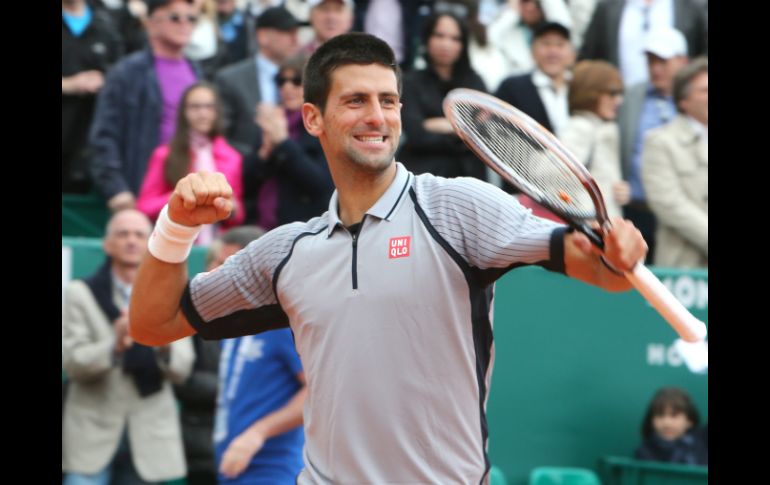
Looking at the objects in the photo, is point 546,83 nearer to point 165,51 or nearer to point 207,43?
point 165,51

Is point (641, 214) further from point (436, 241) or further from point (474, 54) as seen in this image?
point (436, 241)

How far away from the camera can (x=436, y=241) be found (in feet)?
14.7

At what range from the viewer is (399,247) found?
4.50m

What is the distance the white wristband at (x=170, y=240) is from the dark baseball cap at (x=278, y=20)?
522cm

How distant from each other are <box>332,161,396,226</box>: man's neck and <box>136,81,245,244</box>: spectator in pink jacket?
4370mm

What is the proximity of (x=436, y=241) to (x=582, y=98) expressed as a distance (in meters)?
4.90

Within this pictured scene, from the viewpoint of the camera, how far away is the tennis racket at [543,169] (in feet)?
13.4

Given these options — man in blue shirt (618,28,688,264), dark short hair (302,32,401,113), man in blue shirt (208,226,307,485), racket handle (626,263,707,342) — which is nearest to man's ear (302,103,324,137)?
dark short hair (302,32,401,113)

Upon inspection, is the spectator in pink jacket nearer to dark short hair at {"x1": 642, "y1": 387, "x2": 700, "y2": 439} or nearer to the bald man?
the bald man

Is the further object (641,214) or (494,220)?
(641,214)
